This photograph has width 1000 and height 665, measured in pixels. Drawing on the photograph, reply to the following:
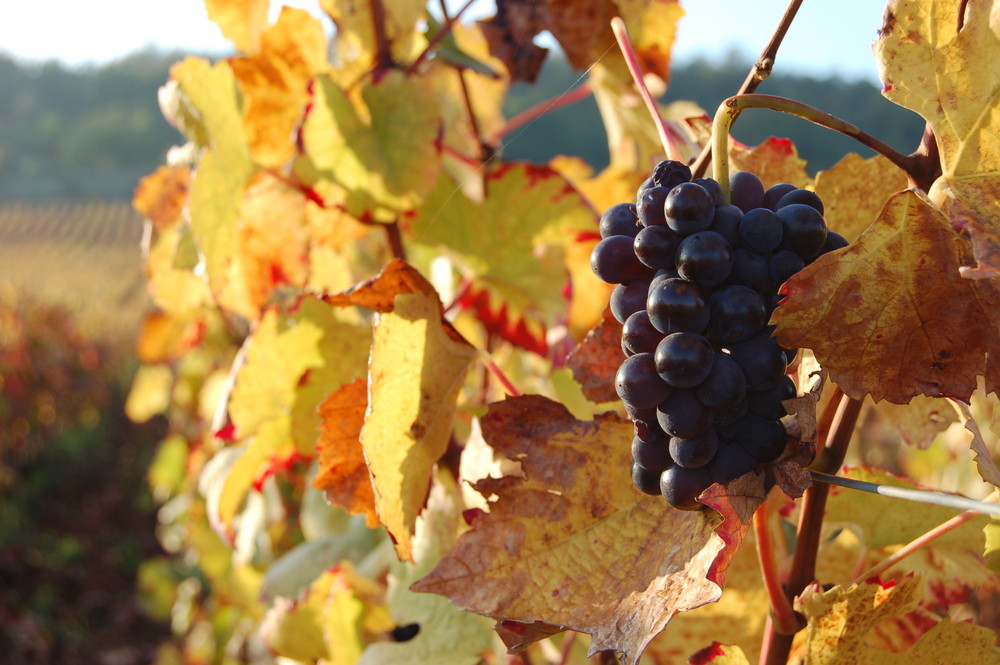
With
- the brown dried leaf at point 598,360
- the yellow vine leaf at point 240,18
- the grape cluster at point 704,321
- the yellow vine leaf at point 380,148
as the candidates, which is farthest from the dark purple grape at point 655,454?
the yellow vine leaf at point 240,18

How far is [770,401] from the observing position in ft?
1.40

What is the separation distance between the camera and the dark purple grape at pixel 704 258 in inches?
15.7

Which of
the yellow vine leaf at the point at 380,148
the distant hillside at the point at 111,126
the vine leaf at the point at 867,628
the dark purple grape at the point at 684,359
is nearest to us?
the dark purple grape at the point at 684,359

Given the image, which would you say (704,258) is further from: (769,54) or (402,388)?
(402,388)

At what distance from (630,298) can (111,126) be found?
1610 inches

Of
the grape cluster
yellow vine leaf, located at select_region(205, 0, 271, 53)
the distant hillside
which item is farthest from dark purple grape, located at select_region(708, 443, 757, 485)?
the distant hillside

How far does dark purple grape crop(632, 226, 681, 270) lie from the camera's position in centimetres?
42

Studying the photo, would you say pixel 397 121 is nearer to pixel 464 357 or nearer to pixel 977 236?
pixel 464 357

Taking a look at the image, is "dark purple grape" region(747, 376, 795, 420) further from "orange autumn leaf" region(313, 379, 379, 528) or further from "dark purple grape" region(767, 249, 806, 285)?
"orange autumn leaf" region(313, 379, 379, 528)

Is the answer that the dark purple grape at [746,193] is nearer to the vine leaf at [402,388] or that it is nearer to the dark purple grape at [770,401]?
the dark purple grape at [770,401]

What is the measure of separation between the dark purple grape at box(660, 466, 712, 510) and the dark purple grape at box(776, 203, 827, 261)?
0.13 meters

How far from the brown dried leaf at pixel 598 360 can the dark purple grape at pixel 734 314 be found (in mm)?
133

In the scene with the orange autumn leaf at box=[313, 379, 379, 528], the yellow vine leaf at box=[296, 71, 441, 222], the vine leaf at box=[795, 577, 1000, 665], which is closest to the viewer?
the vine leaf at box=[795, 577, 1000, 665]

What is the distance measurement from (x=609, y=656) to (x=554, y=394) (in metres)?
0.42
